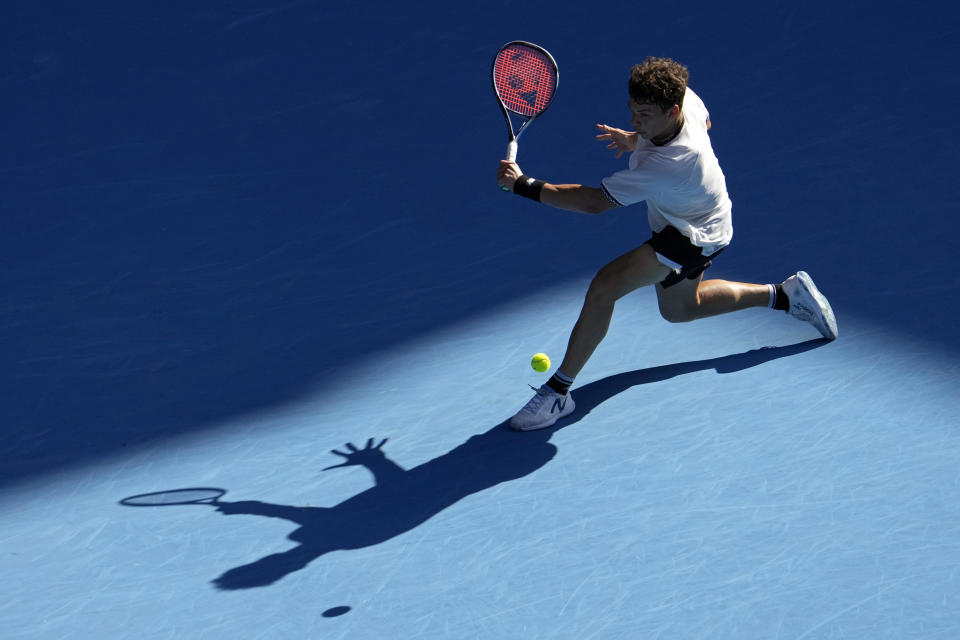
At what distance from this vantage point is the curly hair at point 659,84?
360 centimetres

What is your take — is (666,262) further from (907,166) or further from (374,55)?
(374,55)

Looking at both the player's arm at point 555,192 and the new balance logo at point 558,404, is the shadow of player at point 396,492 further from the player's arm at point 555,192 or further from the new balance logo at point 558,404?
the player's arm at point 555,192

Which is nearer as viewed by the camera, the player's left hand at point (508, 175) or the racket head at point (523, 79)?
the player's left hand at point (508, 175)

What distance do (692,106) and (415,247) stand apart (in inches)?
73.9

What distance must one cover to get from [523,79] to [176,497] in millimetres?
2018

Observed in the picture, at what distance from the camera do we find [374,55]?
Answer: 684 cm

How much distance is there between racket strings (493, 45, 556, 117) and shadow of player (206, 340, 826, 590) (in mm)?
1119

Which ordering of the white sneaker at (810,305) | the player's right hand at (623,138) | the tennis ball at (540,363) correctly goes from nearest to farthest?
the player's right hand at (623,138)
the tennis ball at (540,363)
the white sneaker at (810,305)

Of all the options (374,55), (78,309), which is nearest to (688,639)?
(78,309)

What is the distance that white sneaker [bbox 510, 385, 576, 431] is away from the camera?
4117 millimetres

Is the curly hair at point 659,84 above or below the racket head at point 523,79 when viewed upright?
below

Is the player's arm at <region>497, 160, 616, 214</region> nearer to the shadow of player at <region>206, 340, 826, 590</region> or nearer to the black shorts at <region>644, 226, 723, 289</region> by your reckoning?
the black shorts at <region>644, 226, 723, 289</region>

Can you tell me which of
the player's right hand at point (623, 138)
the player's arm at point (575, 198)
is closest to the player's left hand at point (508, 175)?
the player's arm at point (575, 198)

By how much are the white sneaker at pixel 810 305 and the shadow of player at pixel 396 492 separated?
372mm
